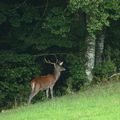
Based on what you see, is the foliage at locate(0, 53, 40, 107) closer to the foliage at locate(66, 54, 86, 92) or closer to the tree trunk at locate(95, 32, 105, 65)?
the foliage at locate(66, 54, 86, 92)

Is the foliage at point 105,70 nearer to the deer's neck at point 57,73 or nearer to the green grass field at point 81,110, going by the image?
the deer's neck at point 57,73

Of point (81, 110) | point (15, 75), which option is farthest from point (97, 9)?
point (15, 75)

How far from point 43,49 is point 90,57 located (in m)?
2.21

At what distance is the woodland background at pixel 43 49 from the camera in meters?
23.7

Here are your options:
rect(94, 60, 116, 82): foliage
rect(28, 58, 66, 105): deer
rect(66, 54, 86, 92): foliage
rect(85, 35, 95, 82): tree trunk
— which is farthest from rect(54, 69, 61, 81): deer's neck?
rect(94, 60, 116, 82): foliage

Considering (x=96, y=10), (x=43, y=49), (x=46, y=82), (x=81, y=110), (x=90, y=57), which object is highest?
(x=96, y=10)

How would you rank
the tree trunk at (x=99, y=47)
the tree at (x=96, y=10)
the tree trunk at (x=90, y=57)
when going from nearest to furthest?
the tree at (x=96, y=10)
the tree trunk at (x=90, y=57)
the tree trunk at (x=99, y=47)

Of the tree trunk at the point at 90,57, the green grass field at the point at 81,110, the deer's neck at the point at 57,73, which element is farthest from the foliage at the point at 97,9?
the deer's neck at the point at 57,73

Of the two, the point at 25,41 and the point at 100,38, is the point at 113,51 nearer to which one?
the point at 100,38

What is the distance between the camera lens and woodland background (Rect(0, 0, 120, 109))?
23672mm

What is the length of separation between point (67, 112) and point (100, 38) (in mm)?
10463

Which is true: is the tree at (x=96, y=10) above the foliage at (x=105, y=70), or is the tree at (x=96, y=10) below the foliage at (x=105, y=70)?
above

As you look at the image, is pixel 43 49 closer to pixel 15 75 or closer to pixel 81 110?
pixel 15 75

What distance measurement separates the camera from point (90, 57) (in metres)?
24.0
